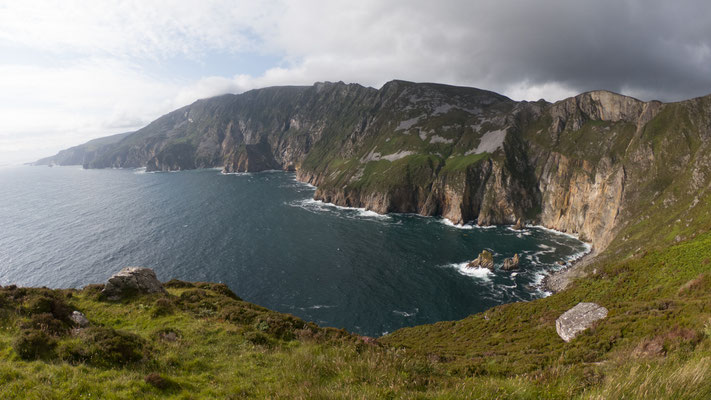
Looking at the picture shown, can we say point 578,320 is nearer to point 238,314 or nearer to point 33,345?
point 238,314

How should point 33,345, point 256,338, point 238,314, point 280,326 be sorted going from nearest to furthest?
point 33,345 < point 256,338 < point 280,326 < point 238,314

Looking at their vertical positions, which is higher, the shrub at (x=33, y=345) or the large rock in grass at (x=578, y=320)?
the shrub at (x=33, y=345)

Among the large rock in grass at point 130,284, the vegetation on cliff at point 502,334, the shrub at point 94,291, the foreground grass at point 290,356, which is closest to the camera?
the foreground grass at point 290,356

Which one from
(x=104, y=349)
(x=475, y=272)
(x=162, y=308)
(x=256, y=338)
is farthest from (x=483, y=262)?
(x=104, y=349)

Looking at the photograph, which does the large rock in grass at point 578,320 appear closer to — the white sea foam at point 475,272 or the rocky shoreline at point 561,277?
the rocky shoreline at point 561,277

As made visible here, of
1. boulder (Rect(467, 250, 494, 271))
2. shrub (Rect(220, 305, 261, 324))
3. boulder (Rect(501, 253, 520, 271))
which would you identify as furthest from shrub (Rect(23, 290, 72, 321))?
boulder (Rect(501, 253, 520, 271))

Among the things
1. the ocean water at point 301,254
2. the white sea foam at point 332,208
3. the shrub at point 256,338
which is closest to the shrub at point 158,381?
the shrub at point 256,338

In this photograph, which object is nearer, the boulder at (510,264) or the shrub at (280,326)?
the shrub at (280,326)

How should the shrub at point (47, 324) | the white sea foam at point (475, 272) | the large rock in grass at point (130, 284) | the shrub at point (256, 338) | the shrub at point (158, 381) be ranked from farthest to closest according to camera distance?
the white sea foam at point (475, 272), the large rock in grass at point (130, 284), the shrub at point (256, 338), the shrub at point (47, 324), the shrub at point (158, 381)
